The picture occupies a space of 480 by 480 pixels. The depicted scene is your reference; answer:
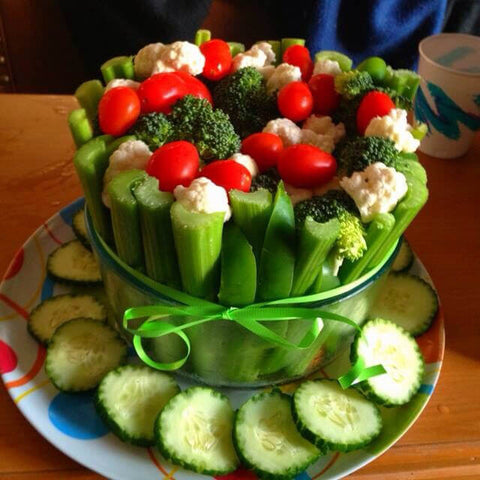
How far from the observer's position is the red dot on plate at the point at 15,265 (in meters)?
0.91

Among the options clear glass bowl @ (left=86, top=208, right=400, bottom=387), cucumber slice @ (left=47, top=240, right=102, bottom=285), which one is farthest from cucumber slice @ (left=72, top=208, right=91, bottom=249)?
clear glass bowl @ (left=86, top=208, right=400, bottom=387)

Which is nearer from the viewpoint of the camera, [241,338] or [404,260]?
[241,338]

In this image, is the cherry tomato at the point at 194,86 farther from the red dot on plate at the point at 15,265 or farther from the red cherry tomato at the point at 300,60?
the red dot on plate at the point at 15,265

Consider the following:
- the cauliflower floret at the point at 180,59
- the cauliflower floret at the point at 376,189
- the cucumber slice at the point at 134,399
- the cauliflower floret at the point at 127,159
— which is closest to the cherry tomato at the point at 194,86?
the cauliflower floret at the point at 180,59

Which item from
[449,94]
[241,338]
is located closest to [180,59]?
[241,338]

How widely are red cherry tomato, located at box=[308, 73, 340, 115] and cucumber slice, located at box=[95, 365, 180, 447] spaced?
39 cm

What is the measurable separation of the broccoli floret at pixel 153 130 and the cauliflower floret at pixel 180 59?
107 mm

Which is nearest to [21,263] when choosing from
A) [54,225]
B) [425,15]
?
[54,225]

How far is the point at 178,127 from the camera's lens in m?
0.71

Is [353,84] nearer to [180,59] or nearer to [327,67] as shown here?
[327,67]

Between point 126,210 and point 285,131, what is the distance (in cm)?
22

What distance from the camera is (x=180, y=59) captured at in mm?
786

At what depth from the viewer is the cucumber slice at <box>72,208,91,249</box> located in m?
0.93

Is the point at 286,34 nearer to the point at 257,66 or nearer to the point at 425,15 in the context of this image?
the point at 425,15
